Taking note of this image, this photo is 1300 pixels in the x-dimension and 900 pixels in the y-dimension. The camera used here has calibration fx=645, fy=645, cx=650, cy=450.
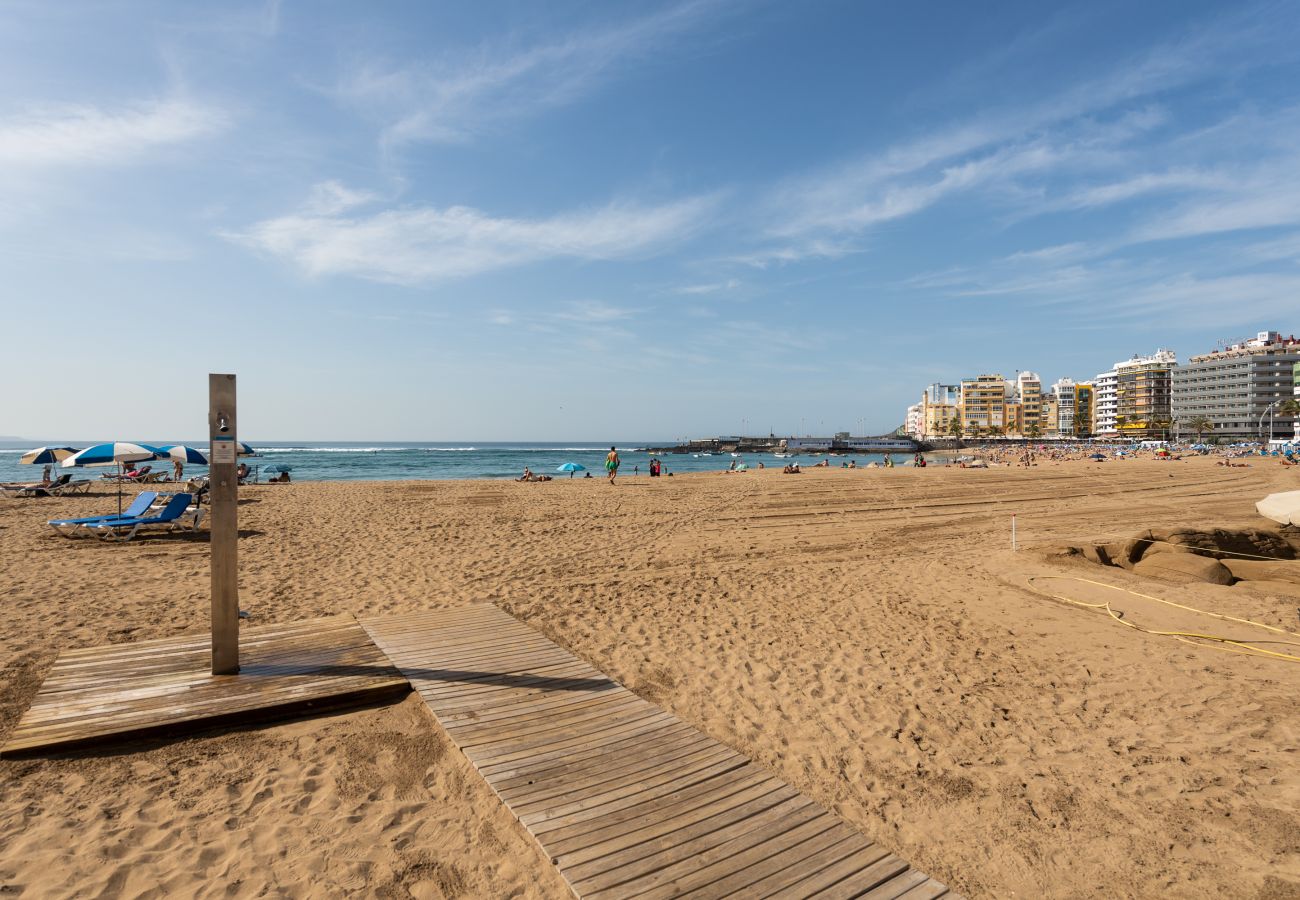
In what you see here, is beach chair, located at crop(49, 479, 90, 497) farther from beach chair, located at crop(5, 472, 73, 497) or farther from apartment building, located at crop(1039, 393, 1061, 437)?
apartment building, located at crop(1039, 393, 1061, 437)

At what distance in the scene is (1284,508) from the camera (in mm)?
10195

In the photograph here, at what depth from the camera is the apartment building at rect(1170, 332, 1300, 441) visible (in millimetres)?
104188

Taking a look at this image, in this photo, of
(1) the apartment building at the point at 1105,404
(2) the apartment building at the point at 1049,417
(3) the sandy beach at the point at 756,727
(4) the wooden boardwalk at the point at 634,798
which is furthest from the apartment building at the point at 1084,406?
(4) the wooden boardwalk at the point at 634,798

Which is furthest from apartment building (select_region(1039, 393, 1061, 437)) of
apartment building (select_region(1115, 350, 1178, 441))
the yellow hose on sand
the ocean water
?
the yellow hose on sand

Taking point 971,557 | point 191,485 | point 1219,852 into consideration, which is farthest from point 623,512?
point 191,485

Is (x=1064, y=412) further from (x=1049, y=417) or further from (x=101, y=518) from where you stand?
(x=101, y=518)

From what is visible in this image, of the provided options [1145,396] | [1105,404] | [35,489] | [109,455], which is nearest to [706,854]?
[109,455]

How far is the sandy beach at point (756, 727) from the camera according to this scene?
3.27 m

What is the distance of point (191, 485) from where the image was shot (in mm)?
23172

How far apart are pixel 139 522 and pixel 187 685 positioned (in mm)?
9827

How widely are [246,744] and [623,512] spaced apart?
44.5 feet

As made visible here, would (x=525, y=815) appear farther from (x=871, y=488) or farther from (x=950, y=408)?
(x=950, y=408)

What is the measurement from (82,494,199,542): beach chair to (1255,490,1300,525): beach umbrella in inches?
766

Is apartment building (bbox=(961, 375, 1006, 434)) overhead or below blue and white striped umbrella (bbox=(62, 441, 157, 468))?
overhead
